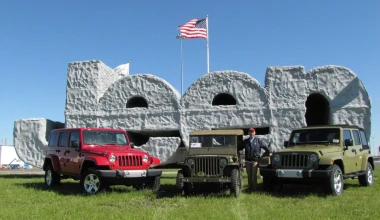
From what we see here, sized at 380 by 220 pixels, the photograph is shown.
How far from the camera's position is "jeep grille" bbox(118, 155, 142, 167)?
1095 centimetres

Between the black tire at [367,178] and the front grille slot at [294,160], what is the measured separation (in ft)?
10.7

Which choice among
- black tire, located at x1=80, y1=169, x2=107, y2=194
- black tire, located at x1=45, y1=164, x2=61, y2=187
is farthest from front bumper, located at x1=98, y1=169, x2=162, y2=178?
black tire, located at x1=45, y1=164, x2=61, y2=187

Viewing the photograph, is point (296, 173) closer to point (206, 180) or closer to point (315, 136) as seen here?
point (315, 136)

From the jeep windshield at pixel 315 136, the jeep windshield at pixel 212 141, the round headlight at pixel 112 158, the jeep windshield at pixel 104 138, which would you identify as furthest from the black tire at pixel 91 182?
the jeep windshield at pixel 315 136

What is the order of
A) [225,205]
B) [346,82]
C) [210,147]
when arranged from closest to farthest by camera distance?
[225,205], [210,147], [346,82]

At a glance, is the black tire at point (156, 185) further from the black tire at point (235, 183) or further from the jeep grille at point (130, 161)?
the black tire at point (235, 183)

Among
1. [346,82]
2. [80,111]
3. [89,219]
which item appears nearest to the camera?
[89,219]

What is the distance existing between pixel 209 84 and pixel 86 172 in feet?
32.6

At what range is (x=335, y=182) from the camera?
10.1m

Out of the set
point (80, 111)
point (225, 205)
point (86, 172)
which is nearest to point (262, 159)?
point (225, 205)

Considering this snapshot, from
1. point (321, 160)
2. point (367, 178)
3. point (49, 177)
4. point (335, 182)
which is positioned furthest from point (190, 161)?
point (367, 178)

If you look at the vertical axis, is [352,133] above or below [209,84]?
below

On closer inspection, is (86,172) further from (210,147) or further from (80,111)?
(80,111)

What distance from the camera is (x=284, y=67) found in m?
19.1
